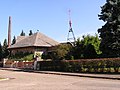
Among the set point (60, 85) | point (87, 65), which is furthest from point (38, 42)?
point (60, 85)

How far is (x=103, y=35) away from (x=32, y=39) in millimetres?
27970

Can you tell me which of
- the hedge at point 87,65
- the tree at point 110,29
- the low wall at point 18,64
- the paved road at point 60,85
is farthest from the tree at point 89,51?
the paved road at point 60,85

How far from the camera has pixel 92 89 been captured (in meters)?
14.6

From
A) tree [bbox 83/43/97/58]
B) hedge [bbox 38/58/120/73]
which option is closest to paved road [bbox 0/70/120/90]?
hedge [bbox 38/58/120/73]

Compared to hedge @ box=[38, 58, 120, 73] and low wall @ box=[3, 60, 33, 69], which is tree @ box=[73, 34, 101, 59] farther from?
low wall @ box=[3, 60, 33, 69]

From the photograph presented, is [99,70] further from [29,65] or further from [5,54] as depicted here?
[5,54]

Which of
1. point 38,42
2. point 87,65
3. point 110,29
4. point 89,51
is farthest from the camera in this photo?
point 38,42

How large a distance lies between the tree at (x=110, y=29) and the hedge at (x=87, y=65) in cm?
406

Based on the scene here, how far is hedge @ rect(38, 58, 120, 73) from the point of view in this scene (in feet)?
93.0

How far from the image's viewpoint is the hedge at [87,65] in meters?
28.4

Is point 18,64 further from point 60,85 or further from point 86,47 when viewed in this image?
point 60,85

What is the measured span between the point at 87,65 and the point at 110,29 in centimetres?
565

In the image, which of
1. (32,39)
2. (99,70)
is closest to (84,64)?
(99,70)

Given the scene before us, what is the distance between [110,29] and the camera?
111 feet
